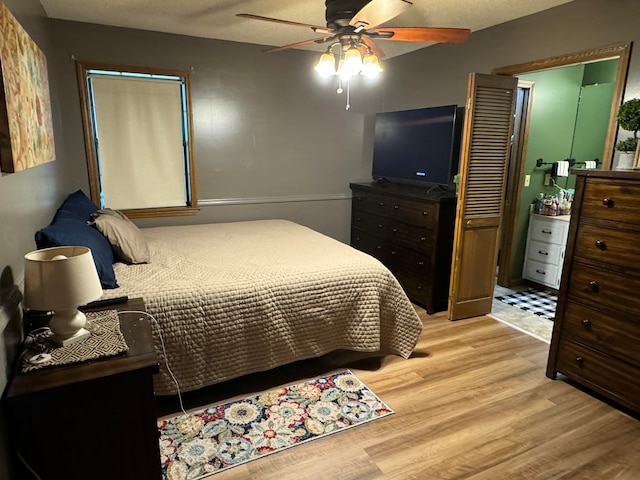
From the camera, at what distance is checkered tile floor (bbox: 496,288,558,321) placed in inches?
144

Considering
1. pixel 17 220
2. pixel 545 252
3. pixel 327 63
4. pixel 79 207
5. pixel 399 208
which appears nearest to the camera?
pixel 17 220

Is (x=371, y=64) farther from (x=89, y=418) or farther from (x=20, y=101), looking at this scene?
(x=89, y=418)

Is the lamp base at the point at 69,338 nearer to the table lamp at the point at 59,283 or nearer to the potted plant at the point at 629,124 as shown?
the table lamp at the point at 59,283

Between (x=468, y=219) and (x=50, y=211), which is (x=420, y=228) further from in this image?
(x=50, y=211)

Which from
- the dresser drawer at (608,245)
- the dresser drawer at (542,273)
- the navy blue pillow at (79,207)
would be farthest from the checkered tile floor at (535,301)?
the navy blue pillow at (79,207)

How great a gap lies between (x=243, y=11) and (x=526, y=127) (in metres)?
2.80

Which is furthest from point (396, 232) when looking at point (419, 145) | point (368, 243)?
point (419, 145)

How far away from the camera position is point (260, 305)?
2242mm

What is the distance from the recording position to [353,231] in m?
4.68

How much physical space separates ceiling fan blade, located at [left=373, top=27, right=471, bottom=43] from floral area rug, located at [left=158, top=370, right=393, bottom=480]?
208 centimetres

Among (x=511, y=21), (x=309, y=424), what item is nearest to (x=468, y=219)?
(x=511, y=21)

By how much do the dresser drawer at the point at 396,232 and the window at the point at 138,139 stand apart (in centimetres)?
179

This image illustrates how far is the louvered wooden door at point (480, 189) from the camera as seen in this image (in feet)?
9.98

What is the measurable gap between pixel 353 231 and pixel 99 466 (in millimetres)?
3652
